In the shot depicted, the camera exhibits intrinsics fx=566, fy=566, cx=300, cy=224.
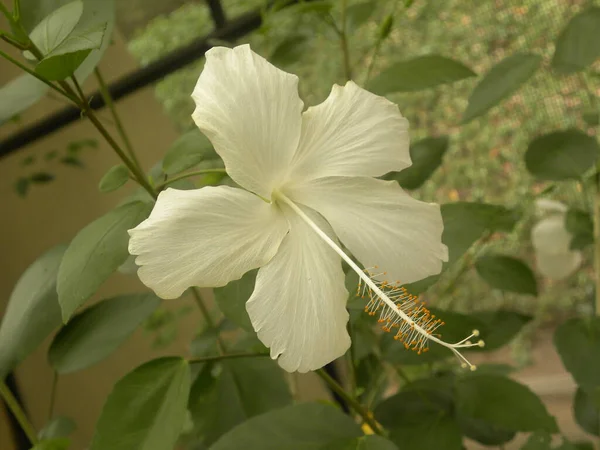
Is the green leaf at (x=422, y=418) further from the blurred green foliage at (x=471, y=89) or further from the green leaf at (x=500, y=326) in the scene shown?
the blurred green foliage at (x=471, y=89)

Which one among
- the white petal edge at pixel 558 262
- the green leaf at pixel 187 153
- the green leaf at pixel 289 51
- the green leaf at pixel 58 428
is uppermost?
the green leaf at pixel 187 153

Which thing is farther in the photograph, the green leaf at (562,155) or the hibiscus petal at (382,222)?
the green leaf at (562,155)

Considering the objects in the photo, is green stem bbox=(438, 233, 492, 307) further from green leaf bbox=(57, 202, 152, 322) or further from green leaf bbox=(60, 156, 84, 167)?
green leaf bbox=(60, 156, 84, 167)

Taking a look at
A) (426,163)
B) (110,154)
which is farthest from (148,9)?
(426,163)

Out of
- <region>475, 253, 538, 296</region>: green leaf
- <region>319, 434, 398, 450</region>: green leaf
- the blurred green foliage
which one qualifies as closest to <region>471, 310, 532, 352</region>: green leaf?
<region>475, 253, 538, 296</region>: green leaf

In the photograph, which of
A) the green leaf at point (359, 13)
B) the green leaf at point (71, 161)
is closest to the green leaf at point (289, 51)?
the green leaf at point (359, 13)

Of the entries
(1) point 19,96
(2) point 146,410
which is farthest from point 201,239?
(1) point 19,96
